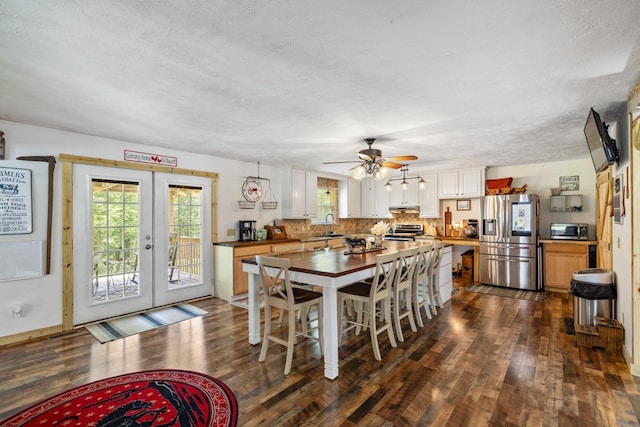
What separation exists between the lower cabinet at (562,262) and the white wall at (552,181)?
612 millimetres

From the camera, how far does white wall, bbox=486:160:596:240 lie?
549 centimetres

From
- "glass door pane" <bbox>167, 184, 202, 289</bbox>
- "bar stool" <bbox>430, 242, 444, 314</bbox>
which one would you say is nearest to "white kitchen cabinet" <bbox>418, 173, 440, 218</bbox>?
"bar stool" <bbox>430, 242, 444, 314</bbox>

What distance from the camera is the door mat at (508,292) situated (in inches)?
195

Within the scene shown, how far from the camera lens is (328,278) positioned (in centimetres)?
253

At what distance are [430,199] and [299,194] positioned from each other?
2.87 meters

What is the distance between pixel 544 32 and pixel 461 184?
5010 millimetres

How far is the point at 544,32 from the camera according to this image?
171 cm

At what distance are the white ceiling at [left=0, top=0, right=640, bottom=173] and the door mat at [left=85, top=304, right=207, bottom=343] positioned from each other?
2301 millimetres

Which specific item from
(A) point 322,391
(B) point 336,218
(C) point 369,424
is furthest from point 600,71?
Result: (B) point 336,218

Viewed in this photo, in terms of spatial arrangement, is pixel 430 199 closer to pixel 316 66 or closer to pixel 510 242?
pixel 510 242

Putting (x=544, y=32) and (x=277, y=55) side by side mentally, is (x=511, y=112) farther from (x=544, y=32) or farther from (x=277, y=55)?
(x=277, y=55)

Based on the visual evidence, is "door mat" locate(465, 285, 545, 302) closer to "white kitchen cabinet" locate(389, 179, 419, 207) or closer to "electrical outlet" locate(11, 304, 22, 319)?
"white kitchen cabinet" locate(389, 179, 419, 207)

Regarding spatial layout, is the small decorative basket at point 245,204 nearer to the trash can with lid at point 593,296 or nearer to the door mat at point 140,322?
the door mat at point 140,322

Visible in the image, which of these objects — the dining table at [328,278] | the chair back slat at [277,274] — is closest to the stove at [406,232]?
the dining table at [328,278]
